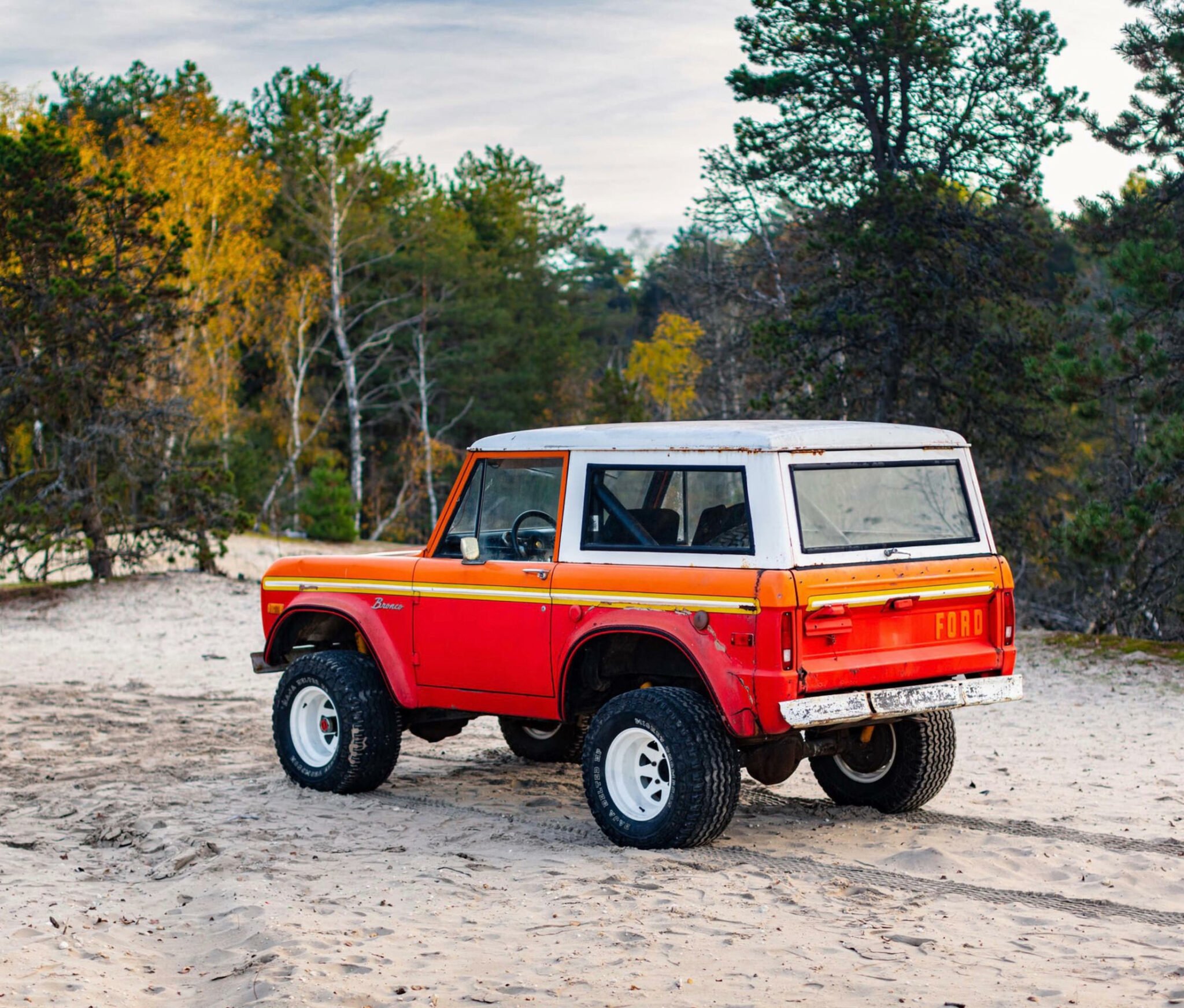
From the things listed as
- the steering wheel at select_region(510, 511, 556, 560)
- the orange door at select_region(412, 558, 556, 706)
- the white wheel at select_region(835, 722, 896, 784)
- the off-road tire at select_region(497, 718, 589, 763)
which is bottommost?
the off-road tire at select_region(497, 718, 589, 763)

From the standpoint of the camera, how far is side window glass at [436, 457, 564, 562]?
300 inches

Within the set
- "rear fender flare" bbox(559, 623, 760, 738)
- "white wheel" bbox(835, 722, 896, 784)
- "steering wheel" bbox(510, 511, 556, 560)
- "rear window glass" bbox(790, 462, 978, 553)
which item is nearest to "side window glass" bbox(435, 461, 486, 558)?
"steering wheel" bbox(510, 511, 556, 560)

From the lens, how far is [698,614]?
6660mm

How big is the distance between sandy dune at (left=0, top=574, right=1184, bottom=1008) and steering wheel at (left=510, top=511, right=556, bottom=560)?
150 centimetres

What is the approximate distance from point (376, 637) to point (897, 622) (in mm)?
3060

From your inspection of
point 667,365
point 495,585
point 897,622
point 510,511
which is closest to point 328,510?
point 667,365

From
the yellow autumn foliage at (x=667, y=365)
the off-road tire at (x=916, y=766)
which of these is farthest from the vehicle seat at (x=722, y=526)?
the yellow autumn foliage at (x=667, y=365)

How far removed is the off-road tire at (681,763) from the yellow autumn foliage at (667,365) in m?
44.9

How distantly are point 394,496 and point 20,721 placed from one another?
3789cm

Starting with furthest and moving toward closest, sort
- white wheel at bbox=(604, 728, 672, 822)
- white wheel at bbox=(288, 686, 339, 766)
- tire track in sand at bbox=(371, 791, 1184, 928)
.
A: white wheel at bbox=(288, 686, 339, 766) → white wheel at bbox=(604, 728, 672, 822) → tire track in sand at bbox=(371, 791, 1184, 928)

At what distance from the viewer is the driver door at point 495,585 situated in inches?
296

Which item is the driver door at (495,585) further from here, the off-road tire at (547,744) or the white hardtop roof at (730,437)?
the off-road tire at (547,744)

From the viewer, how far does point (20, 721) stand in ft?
38.1

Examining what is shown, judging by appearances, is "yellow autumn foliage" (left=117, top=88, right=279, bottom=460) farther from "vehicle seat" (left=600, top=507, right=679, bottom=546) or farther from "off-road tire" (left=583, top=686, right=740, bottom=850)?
"off-road tire" (left=583, top=686, right=740, bottom=850)
